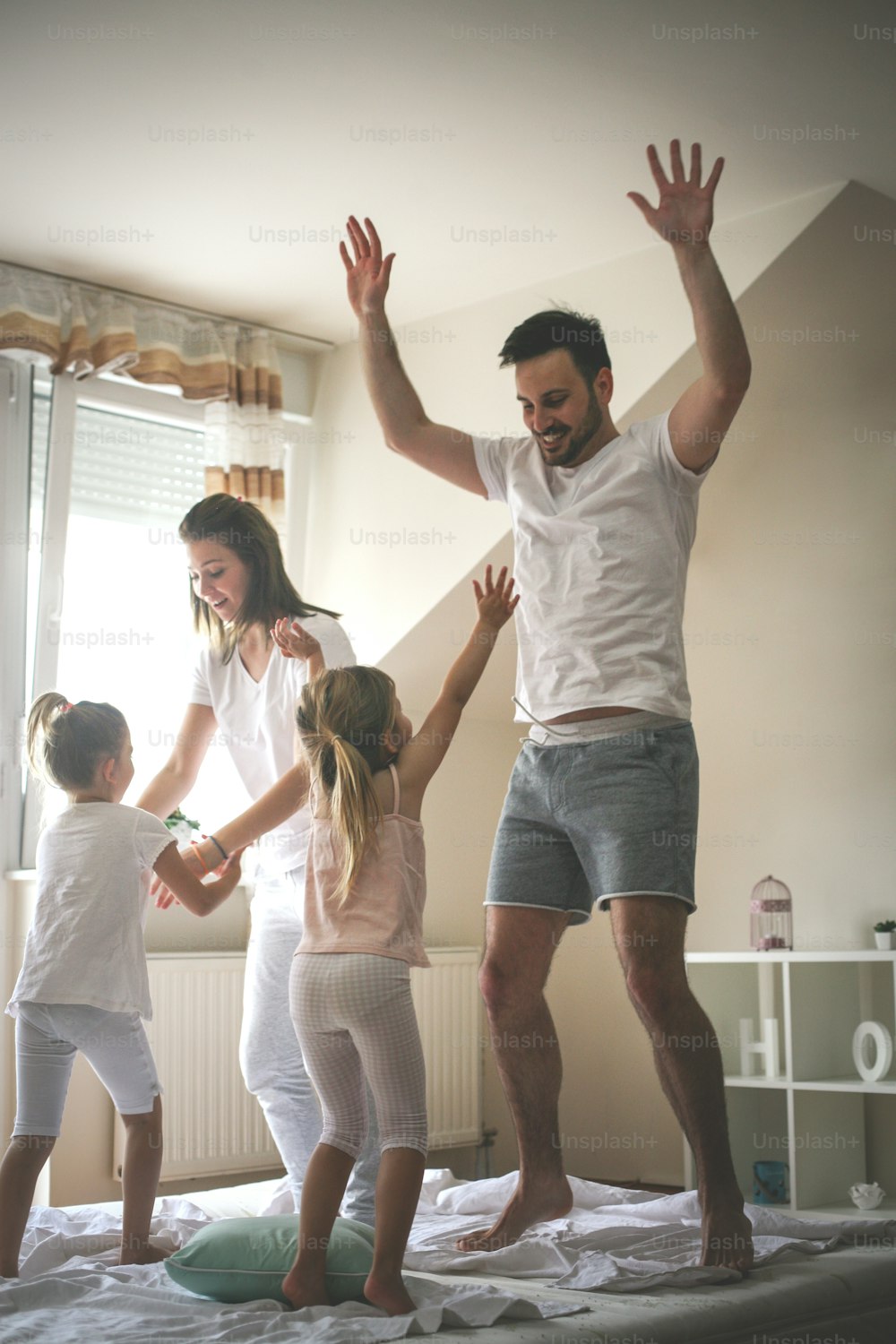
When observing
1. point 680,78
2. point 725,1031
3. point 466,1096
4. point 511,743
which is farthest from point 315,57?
point 466,1096

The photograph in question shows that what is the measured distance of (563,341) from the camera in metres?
2.29

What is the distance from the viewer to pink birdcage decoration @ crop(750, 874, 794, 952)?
3.51 meters

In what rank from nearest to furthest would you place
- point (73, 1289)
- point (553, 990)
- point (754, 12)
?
point (73, 1289) < point (754, 12) < point (553, 990)

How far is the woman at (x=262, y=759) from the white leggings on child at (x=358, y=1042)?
1.50 ft

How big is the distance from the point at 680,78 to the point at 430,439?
43.7 inches

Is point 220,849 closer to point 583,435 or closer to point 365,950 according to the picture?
point 365,950

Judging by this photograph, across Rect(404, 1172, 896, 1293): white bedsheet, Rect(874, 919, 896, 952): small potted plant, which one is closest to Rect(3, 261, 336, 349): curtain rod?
Rect(874, 919, 896, 952): small potted plant

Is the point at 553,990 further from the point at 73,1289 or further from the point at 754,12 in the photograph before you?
the point at 754,12

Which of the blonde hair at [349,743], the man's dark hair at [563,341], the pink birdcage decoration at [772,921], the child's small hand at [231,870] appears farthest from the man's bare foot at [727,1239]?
the pink birdcage decoration at [772,921]

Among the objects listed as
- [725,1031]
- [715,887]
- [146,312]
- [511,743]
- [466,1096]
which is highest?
[146,312]

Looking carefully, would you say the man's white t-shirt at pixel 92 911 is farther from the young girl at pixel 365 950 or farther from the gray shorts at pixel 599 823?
the gray shorts at pixel 599 823

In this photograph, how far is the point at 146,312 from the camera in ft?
13.4

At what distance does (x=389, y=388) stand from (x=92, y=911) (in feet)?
3.36

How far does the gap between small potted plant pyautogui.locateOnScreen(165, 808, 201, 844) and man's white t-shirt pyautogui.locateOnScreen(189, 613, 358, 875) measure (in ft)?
3.71
